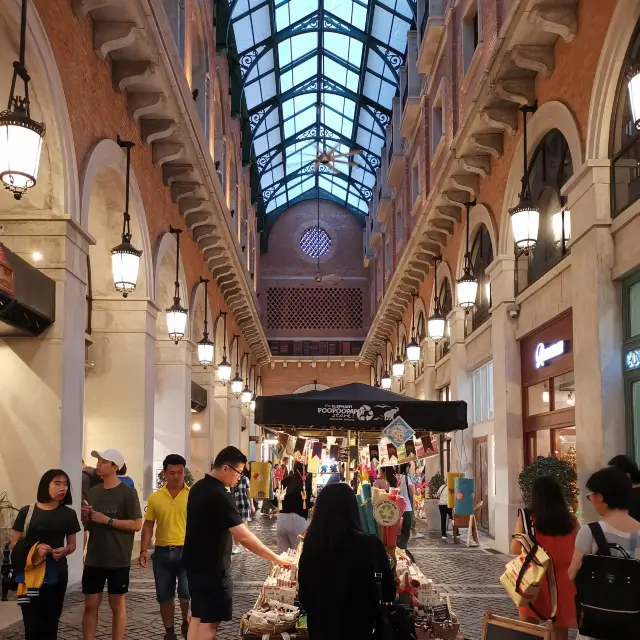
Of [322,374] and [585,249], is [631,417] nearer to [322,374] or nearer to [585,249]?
[585,249]

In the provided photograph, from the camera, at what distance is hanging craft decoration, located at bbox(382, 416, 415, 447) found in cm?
734

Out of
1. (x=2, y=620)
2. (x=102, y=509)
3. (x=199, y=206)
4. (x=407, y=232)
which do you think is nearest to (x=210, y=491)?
(x=102, y=509)

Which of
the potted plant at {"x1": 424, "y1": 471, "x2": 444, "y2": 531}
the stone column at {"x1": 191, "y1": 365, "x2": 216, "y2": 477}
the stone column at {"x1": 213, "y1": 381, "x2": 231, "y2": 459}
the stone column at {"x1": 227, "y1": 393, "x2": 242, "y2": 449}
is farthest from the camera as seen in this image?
the stone column at {"x1": 227, "y1": 393, "x2": 242, "y2": 449}

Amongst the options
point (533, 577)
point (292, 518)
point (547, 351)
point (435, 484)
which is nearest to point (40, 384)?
point (292, 518)

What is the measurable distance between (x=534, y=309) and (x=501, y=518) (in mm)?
3321

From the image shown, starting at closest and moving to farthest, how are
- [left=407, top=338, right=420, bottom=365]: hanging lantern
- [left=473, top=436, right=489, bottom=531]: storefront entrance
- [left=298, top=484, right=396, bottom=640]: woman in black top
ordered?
[left=298, top=484, right=396, bottom=640]: woman in black top → [left=473, top=436, right=489, bottom=531]: storefront entrance → [left=407, top=338, right=420, bottom=365]: hanging lantern

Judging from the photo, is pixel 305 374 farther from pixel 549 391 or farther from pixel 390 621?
pixel 390 621

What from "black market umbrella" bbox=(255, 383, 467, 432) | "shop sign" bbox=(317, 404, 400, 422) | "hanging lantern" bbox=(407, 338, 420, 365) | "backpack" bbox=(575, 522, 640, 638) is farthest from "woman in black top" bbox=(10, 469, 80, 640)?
"hanging lantern" bbox=(407, 338, 420, 365)

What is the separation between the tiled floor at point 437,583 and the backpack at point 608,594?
3032 mm

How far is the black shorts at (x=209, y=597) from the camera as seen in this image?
209 inches

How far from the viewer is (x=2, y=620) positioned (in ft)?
23.5

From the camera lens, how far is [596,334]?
8.41 meters

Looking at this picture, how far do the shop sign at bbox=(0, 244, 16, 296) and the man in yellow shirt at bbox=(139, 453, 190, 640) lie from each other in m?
2.01

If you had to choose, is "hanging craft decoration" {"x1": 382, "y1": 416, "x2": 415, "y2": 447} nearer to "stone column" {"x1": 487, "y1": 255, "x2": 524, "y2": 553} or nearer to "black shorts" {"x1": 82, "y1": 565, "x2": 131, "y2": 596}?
"black shorts" {"x1": 82, "y1": 565, "x2": 131, "y2": 596}
